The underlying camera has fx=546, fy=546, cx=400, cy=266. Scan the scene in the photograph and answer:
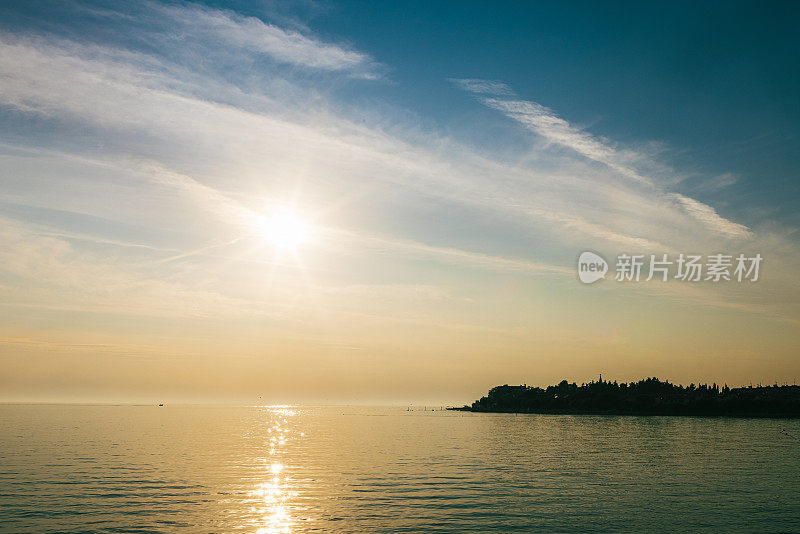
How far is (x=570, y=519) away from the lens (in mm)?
45906

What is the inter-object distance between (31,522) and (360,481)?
34.6 metres

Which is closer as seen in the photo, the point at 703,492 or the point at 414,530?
the point at 414,530

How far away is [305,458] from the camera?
96688 mm

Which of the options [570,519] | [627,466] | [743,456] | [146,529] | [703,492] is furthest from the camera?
[743,456]

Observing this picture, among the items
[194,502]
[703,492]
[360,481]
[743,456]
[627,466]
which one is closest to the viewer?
[194,502]

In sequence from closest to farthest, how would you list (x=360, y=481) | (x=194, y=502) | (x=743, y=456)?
1. (x=194, y=502)
2. (x=360, y=481)
3. (x=743, y=456)

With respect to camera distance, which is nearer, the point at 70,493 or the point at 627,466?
the point at 70,493

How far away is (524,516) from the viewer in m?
46.8

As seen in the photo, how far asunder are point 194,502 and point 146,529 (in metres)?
11.5

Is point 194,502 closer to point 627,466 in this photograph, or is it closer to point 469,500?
point 469,500

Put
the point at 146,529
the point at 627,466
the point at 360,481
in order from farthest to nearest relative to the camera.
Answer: the point at 627,466 < the point at 360,481 < the point at 146,529

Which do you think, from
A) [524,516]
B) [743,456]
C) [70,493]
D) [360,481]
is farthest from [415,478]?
[743,456]

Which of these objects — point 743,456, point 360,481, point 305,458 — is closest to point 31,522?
point 360,481

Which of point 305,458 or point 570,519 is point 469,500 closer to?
point 570,519
